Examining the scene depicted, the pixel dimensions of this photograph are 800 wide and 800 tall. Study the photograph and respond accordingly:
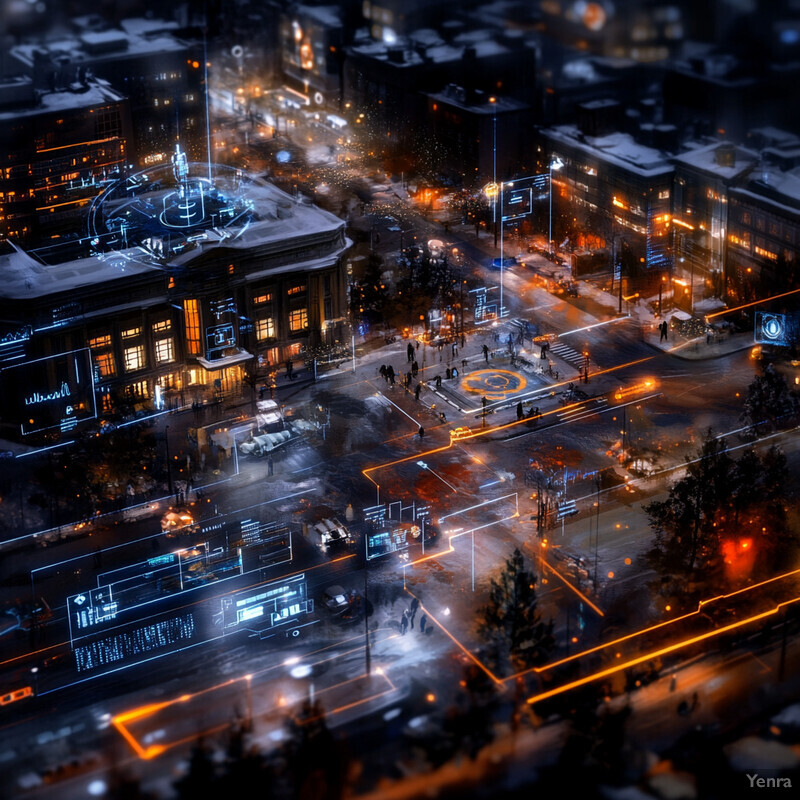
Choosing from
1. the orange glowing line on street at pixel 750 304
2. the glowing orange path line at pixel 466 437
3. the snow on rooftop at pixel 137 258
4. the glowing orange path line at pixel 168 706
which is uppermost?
the snow on rooftop at pixel 137 258

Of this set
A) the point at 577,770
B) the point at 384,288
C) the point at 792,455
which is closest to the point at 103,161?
the point at 384,288

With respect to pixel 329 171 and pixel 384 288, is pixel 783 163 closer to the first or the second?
pixel 384 288

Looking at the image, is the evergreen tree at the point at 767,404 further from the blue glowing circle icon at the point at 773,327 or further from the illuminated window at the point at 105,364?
the illuminated window at the point at 105,364

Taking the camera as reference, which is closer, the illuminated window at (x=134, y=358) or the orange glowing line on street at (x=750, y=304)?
the illuminated window at (x=134, y=358)

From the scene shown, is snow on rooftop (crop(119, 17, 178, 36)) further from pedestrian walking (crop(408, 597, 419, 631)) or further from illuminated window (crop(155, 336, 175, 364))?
pedestrian walking (crop(408, 597, 419, 631))

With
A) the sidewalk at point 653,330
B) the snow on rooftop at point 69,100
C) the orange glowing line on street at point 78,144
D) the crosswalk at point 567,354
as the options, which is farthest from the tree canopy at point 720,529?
the snow on rooftop at point 69,100

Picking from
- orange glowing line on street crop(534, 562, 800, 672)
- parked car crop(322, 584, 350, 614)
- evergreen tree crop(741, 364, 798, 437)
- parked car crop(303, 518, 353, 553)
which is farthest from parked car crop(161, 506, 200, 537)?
evergreen tree crop(741, 364, 798, 437)
